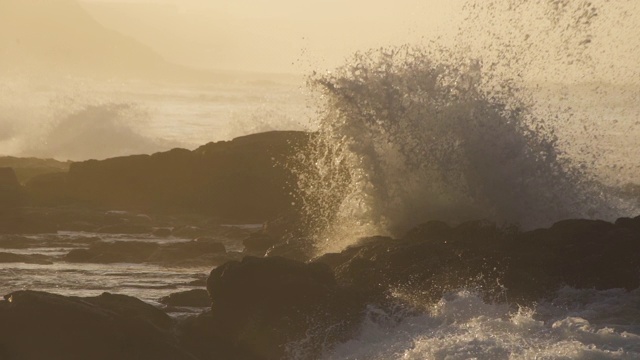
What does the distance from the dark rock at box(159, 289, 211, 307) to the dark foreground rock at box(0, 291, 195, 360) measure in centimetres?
309

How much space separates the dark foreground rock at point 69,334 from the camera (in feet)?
56.6

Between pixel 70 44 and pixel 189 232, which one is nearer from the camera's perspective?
pixel 189 232

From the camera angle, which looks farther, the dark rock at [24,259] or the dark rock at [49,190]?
the dark rock at [49,190]

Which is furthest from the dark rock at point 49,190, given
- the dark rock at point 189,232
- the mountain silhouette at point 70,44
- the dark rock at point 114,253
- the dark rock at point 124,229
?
the mountain silhouette at point 70,44

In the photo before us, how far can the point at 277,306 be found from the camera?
60.0 feet

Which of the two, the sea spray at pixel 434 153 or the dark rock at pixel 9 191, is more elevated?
the sea spray at pixel 434 153

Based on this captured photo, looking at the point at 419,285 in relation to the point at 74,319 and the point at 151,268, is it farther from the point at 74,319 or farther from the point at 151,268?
the point at 151,268

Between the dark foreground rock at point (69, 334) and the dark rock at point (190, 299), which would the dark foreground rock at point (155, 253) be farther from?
the dark foreground rock at point (69, 334)

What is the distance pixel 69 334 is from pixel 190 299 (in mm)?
3769

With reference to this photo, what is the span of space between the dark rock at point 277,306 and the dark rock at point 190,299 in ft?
6.44

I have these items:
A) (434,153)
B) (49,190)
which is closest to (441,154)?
(434,153)

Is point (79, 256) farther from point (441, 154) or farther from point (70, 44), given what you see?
point (70, 44)

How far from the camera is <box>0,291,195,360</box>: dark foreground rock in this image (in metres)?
17.3

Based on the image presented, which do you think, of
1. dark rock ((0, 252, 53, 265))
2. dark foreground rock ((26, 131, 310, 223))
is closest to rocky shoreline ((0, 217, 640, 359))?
dark rock ((0, 252, 53, 265))
